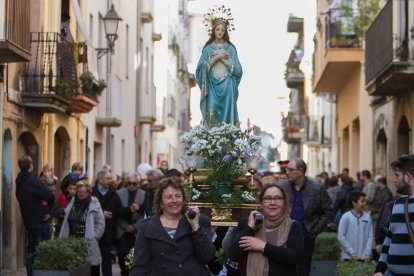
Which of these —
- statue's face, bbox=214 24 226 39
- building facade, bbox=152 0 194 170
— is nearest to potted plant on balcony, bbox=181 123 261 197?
statue's face, bbox=214 24 226 39

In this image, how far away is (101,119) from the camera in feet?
101

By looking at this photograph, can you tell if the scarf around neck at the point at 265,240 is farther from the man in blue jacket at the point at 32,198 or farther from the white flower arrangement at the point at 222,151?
the man in blue jacket at the point at 32,198

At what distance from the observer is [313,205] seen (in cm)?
1370

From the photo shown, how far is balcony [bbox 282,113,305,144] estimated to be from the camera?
62.6m

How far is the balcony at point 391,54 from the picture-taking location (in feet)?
72.9

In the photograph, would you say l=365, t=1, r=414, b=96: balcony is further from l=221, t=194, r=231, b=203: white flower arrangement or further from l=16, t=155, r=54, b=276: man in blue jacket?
l=221, t=194, r=231, b=203: white flower arrangement

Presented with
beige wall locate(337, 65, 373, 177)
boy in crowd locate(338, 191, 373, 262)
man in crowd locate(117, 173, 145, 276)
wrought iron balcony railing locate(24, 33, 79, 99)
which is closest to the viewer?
boy in crowd locate(338, 191, 373, 262)

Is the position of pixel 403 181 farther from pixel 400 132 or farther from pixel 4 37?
pixel 400 132

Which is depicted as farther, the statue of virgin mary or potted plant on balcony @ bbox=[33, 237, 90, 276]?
potted plant on balcony @ bbox=[33, 237, 90, 276]

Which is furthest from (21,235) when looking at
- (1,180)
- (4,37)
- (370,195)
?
(370,195)

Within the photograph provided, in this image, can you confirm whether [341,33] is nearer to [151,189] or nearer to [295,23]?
[151,189]

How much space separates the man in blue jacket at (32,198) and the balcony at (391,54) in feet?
25.5

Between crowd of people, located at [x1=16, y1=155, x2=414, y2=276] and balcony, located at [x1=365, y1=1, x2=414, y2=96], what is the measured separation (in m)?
2.27

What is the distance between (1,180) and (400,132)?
417 inches
